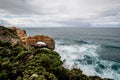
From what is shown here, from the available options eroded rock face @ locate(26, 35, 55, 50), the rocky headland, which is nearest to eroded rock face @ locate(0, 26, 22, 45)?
eroded rock face @ locate(26, 35, 55, 50)

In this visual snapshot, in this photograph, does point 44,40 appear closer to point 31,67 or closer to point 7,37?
point 7,37

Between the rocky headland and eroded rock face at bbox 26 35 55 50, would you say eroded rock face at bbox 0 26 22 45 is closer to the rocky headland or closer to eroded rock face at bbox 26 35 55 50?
eroded rock face at bbox 26 35 55 50

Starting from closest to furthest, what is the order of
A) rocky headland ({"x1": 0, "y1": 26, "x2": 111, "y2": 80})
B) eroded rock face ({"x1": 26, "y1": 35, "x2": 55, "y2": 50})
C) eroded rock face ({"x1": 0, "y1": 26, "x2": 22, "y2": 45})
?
1. rocky headland ({"x1": 0, "y1": 26, "x2": 111, "y2": 80})
2. eroded rock face ({"x1": 0, "y1": 26, "x2": 22, "y2": 45})
3. eroded rock face ({"x1": 26, "y1": 35, "x2": 55, "y2": 50})

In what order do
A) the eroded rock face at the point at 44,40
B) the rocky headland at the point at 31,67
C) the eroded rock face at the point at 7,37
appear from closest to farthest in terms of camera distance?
the rocky headland at the point at 31,67 < the eroded rock face at the point at 7,37 < the eroded rock face at the point at 44,40

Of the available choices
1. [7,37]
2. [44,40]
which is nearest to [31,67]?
[7,37]

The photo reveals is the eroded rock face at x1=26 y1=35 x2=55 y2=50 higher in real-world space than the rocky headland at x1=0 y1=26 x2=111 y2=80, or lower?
lower

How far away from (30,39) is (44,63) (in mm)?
25395

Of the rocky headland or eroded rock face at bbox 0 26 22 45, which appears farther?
eroded rock face at bbox 0 26 22 45

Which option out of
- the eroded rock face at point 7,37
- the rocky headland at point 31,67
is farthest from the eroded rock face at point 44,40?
the rocky headland at point 31,67

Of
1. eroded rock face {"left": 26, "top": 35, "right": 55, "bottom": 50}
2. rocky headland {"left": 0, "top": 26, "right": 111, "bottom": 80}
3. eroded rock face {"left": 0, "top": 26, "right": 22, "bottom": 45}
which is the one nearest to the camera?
rocky headland {"left": 0, "top": 26, "right": 111, "bottom": 80}

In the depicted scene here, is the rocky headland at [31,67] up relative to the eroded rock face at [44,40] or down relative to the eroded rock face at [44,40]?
up

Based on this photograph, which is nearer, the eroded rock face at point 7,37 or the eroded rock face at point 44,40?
the eroded rock face at point 7,37

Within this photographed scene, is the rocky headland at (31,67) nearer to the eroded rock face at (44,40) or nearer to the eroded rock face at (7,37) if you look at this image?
the eroded rock face at (7,37)

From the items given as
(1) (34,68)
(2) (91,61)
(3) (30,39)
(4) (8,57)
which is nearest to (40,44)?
(3) (30,39)
